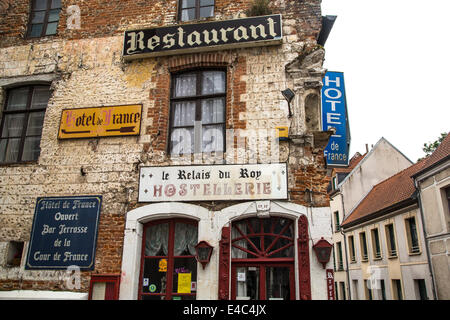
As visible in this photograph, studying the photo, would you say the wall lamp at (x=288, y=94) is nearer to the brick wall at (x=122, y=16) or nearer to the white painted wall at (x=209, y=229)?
the brick wall at (x=122, y=16)

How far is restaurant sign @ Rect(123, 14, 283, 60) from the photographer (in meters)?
7.28

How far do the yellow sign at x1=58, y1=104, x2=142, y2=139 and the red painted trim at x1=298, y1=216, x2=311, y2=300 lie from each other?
3698mm

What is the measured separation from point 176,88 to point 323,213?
156 inches

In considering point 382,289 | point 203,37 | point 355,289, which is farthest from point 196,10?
point 355,289

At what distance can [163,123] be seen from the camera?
7305 mm

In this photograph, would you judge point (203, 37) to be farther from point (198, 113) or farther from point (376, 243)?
point (376, 243)

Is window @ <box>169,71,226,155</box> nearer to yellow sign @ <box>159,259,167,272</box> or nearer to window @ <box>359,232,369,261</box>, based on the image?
yellow sign @ <box>159,259,167,272</box>

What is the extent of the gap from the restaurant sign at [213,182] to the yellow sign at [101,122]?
1021mm

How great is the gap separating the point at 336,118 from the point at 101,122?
17.8 ft

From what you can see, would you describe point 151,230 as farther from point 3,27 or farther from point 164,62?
point 3,27

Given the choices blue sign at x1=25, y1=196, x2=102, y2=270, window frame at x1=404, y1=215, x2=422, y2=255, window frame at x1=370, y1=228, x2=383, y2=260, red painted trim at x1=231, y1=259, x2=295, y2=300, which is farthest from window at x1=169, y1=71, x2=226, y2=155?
window frame at x1=370, y1=228, x2=383, y2=260

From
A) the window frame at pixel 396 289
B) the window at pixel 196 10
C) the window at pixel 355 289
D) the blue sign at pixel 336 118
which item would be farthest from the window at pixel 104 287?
the window at pixel 355 289

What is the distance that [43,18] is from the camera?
8.83 meters

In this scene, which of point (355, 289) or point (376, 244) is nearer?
point (376, 244)
